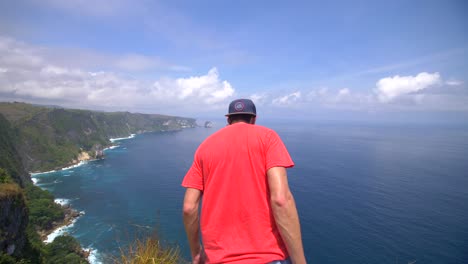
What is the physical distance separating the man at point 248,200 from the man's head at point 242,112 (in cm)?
22

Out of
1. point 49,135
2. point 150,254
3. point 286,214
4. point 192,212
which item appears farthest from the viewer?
point 49,135

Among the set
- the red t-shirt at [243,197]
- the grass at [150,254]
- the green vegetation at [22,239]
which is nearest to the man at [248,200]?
the red t-shirt at [243,197]

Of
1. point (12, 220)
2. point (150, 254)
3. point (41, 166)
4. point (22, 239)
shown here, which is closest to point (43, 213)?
point (22, 239)

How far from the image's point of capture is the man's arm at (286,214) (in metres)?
1.94

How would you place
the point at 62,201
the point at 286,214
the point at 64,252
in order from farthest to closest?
the point at 62,201, the point at 64,252, the point at 286,214

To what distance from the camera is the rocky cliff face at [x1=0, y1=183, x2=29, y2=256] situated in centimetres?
2175

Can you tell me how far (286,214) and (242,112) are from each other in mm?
983

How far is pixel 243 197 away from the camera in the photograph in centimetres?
210

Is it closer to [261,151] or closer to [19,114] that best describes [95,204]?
[261,151]

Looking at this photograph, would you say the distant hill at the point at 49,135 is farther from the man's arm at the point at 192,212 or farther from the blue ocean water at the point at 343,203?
the man's arm at the point at 192,212

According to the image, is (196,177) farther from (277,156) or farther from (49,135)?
(49,135)

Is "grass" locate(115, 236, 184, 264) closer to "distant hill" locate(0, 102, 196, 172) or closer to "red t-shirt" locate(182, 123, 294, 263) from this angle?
"red t-shirt" locate(182, 123, 294, 263)

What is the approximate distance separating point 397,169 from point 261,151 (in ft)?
237

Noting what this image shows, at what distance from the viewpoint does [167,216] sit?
40.7 metres
